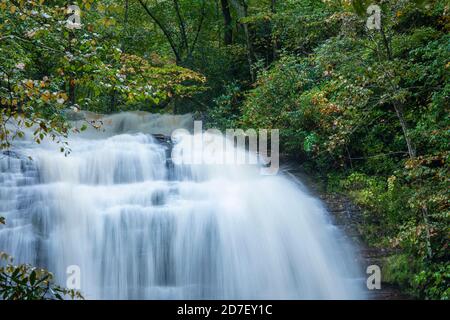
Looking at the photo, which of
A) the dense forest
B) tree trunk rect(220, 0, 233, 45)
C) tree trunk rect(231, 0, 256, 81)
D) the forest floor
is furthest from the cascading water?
tree trunk rect(220, 0, 233, 45)

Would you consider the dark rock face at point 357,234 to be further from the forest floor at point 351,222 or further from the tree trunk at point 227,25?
the tree trunk at point 227,25

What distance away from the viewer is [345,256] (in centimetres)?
710

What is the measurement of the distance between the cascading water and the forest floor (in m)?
0.19

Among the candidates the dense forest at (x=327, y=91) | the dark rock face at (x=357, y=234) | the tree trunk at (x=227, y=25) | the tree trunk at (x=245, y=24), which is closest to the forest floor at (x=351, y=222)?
the dark rock face at (x=357, y=234)

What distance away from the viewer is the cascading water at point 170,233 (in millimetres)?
6492

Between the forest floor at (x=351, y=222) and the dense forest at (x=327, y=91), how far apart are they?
16 cm

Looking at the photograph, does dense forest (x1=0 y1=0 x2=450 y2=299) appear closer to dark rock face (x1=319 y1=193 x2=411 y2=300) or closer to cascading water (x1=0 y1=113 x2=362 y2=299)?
dark rock face (x1=319 y1=193 x2=411 y2=300)

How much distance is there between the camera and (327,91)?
337 inches

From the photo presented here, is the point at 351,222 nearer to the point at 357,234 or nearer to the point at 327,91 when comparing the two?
the point at 357,234

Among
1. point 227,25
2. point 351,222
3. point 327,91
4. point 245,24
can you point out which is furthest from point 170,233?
point 227,25

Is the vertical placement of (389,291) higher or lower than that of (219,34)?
lower
